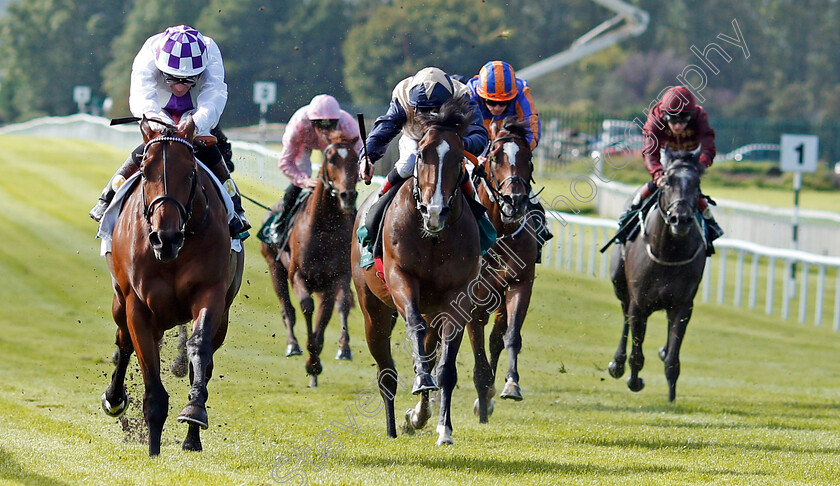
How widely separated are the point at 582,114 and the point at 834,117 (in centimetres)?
2581

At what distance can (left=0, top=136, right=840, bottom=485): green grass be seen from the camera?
5539 millimetres

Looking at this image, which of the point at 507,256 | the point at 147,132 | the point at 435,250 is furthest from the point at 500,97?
the point at 147,132

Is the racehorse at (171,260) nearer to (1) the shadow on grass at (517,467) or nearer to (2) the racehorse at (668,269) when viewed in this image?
(1) the shadow on grass at (517,467)

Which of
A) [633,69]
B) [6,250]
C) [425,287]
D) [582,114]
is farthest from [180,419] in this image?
[633,69]

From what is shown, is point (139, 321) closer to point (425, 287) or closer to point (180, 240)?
point (180, 240)

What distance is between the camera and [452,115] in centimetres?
577

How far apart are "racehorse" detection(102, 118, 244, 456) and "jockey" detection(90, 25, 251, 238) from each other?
10.2 inches

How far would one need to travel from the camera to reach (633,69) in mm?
58281

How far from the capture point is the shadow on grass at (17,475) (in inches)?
199

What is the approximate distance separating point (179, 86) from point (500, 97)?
2.25 meters

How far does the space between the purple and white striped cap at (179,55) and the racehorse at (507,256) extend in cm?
192

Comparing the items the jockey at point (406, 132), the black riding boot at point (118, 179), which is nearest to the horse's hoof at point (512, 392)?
the jockey at point (406, 132)

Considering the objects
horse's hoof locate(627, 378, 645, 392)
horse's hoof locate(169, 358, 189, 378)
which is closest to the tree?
horse's hoof locate(169, 358, 189, 378)

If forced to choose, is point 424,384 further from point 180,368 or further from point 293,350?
point 293,350
